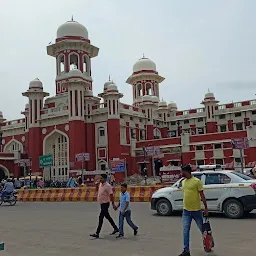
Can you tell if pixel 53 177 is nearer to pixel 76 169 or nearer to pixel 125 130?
pixel 76 169

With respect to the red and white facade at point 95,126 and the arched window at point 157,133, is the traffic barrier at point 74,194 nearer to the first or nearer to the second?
the red and white facade at point 95,126

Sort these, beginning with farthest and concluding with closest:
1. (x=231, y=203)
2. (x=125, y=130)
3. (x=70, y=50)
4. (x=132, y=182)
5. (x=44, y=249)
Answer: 1. (x=70, y=50)
2. (x=125, y=130)
3. (x=132, y=182)
4. (x=231, y=203)
5. (x=44, y=249)

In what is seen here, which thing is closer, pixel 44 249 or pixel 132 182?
pixel 44 249

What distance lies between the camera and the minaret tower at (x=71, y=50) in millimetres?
46750

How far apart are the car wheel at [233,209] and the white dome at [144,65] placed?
47.3 metres

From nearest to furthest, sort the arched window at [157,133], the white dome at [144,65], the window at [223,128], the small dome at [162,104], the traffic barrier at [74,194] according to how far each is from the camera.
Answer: the traffic barrier at [74,194], the window at [223,128], the arched window at [157,133], the small dome at [162,104], the white dome at [144,65]

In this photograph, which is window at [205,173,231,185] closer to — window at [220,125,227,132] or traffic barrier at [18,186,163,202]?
traffic barrier at [18,186,163,202]

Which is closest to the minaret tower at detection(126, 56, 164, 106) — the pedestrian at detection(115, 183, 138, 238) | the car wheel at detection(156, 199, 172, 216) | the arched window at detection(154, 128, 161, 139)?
the arched window at detection(154, 128, 161, 139)

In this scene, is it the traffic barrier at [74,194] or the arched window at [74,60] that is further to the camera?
the arched window at [74,60]

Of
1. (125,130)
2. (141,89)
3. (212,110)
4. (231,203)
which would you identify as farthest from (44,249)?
(141,89)

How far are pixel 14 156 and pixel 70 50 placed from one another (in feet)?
49.4

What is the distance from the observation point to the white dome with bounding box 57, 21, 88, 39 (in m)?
47.3

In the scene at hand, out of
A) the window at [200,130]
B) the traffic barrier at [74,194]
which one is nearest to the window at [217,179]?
the traffic barrier at [74,194]

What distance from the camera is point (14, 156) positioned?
47.7 m
